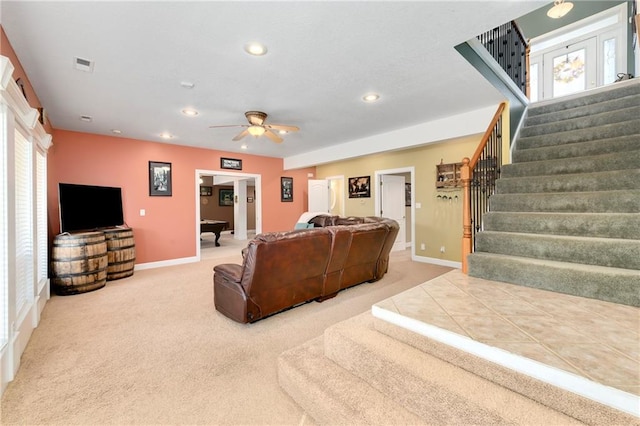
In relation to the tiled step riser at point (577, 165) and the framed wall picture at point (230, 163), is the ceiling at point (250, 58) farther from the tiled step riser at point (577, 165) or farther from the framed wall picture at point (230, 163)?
the framed wall picture at point (230, 163)

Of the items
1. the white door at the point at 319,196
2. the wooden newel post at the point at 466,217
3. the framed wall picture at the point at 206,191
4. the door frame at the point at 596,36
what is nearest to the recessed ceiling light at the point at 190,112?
the wooden newel post at the point at 466,217

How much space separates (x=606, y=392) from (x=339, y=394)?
46.4 inches

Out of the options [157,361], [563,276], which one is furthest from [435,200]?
[157,361]

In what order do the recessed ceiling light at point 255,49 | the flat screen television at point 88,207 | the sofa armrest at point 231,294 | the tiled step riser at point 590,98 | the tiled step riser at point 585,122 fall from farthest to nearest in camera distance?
the flat screen television at point 88,207 → the tiled step riser at point 590,98 → the tiled step riser at point 585,122 → the sofa armrest at point 231,294 → the recessed ceiling light at point 255,49

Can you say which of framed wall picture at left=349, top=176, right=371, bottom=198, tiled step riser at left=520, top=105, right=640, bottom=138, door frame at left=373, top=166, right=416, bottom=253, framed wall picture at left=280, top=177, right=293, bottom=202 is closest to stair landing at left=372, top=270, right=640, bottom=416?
tiled step riser at left=520, top=105, right=640, bottom=138

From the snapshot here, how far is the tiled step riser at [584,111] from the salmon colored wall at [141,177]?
596 centimetres

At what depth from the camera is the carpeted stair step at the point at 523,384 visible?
3.45 feet

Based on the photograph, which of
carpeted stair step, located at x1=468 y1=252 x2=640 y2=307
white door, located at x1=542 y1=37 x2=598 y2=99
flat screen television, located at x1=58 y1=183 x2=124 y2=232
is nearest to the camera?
carpeted stair step, located at x1=468 y1=252 x2=640 y2=307

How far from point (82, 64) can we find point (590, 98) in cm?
646

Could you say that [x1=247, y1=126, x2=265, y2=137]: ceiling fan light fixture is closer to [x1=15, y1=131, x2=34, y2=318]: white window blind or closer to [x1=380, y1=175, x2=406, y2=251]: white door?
[x1=15, y1=131, x2=34, y2=318]: white window blind

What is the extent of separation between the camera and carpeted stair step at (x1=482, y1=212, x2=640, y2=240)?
2.20 metres

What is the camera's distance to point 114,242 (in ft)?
14.4

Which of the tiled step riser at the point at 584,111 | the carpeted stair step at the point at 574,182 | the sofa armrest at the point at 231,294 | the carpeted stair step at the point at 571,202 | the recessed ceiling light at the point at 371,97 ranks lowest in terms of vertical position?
the sofa armrest at the point at 231,294

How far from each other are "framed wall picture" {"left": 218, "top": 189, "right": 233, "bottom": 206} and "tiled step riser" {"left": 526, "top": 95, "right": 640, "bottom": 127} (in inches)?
436
